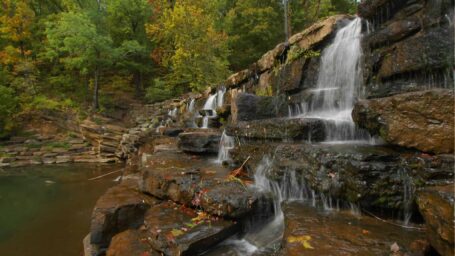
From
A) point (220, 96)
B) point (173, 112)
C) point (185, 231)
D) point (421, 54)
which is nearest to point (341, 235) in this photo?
point (185, 231)

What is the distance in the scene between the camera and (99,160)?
561 inches

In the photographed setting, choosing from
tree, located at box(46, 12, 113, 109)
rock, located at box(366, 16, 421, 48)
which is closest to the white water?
rock, located at box(366, 16, 421, 48)

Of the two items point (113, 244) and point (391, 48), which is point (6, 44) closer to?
point (113, 244)

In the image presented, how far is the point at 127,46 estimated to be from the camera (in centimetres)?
1841

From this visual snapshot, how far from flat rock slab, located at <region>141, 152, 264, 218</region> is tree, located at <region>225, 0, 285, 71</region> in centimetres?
1484

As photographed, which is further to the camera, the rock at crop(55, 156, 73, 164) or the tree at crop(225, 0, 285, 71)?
the tree at crop(225, 0, 285, 71)

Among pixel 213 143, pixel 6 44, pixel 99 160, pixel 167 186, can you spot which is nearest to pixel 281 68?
pixel 213 143

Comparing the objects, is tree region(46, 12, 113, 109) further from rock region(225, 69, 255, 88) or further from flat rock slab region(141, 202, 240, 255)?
flat rock slab region(141, 202, 240, 255)

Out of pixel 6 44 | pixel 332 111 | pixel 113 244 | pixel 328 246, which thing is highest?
pixel 6 44

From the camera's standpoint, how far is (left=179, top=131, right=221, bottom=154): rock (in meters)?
6.78

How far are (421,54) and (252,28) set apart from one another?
51.8ft

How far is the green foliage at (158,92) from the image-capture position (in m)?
18.7

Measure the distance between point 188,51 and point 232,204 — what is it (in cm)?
1364

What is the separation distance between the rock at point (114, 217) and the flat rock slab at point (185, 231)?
1.89ft
